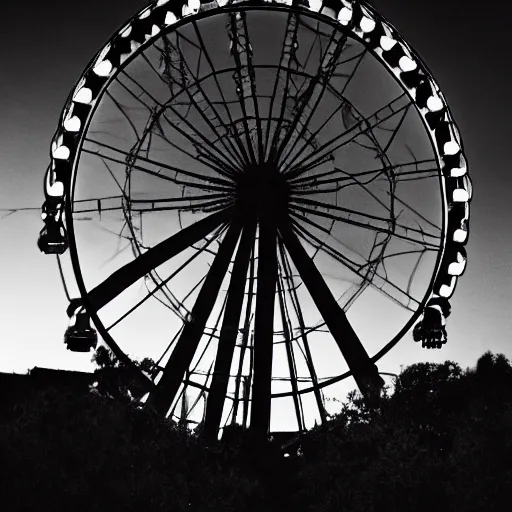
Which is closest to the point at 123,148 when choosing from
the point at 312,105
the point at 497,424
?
the point at 312,105

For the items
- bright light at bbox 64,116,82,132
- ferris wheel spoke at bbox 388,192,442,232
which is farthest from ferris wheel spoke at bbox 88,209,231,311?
ferris wheel spoke at bbox 388,192,442,232

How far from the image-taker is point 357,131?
77.4 feet

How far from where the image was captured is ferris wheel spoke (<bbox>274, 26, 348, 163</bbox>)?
22.4m

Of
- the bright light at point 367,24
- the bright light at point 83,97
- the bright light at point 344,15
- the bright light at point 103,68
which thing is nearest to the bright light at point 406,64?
the bright light at point 367,24

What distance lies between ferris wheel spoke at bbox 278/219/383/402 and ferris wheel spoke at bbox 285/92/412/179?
6.29 ft

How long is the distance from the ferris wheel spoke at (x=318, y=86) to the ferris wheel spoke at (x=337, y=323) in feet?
7.08

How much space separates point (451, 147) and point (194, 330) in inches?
256

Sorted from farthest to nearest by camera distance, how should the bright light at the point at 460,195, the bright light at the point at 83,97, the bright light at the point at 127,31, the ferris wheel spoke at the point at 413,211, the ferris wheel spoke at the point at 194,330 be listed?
1. the ferris wheel spoke at the point at 413,211
2. the bright light at the point at 460,195
3. the ferris wheel spoke at the point at 194,330
4. the bright light at the point at 127,31
5. the bright light at the point at 83,97

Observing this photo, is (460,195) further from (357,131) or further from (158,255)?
(158,255)

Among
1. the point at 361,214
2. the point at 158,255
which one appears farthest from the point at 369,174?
the point at 158,255

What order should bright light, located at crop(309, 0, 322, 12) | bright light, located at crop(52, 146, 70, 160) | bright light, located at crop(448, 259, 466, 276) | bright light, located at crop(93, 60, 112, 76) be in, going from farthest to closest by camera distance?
bright light, located at crop(448, 259, 466, 276) → bright light, located at crop(309, 0, 322, 12) → bright light, located at crop(93, 60, 112, 76) → bright light, located at crop(52, 146, 70, 160)

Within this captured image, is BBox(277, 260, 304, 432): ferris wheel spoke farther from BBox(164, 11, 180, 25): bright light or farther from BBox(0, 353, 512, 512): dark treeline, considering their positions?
BBox(164, 11, 180, 25): bright light

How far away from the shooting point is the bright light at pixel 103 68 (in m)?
20.8

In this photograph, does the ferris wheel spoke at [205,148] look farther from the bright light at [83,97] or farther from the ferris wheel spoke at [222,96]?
the bright light at [83,97]
